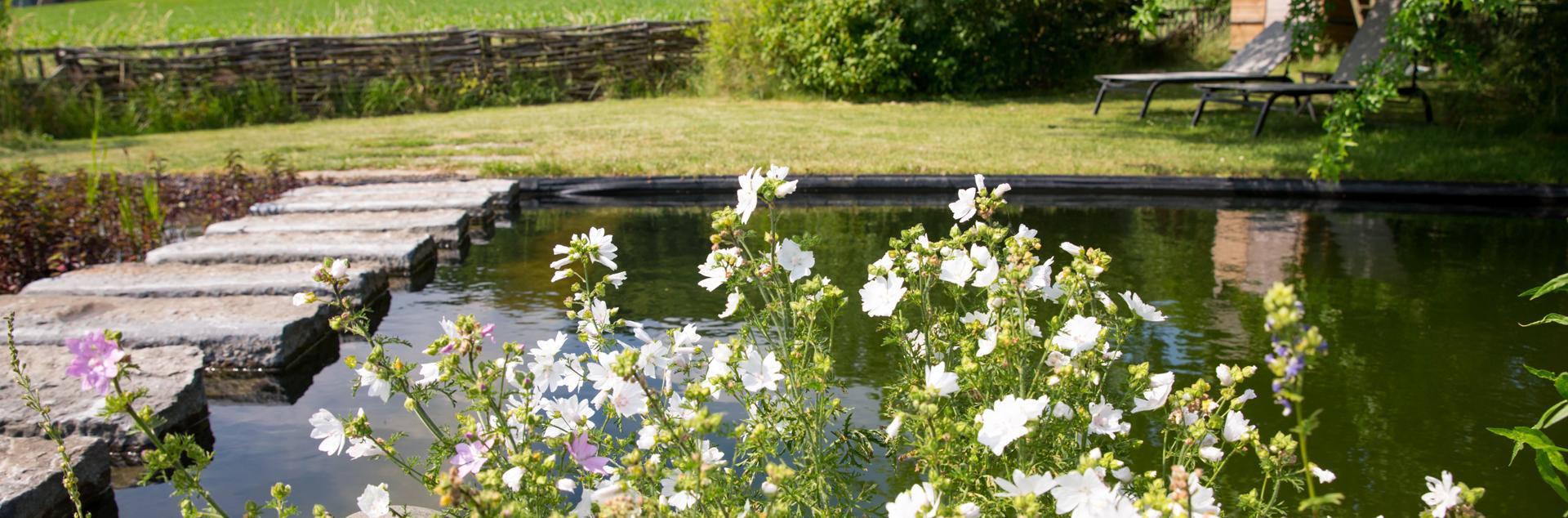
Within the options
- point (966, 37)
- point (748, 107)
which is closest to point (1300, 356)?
point (748, 107)

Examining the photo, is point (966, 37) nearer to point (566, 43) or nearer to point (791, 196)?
point (566, 43)

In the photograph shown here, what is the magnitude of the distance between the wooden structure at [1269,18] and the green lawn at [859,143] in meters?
4.40

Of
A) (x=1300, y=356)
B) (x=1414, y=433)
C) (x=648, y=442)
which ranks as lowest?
(x=1414, y=433)

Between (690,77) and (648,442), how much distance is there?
1282cm

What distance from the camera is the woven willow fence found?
482 inches

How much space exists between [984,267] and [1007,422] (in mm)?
464

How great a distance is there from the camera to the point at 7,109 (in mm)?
10961

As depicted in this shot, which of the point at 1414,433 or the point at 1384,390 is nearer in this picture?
the point at 1414,433

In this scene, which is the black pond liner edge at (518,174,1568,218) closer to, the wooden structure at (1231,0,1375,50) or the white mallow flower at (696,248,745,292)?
the white mallow flower at (696,248,745,292)

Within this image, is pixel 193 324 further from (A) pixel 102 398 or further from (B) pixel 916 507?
(B) pixel 916 507

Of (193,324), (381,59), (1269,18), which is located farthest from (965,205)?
(1269,18)

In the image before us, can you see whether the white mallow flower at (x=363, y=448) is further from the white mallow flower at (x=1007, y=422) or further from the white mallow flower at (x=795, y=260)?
the white mallow flower at (x=1007, y=422)

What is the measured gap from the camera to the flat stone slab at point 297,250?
15.9ft

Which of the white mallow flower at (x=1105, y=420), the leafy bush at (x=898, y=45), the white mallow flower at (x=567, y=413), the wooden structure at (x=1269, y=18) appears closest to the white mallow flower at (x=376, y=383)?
the white mallow flower at (x=567, y=413)
